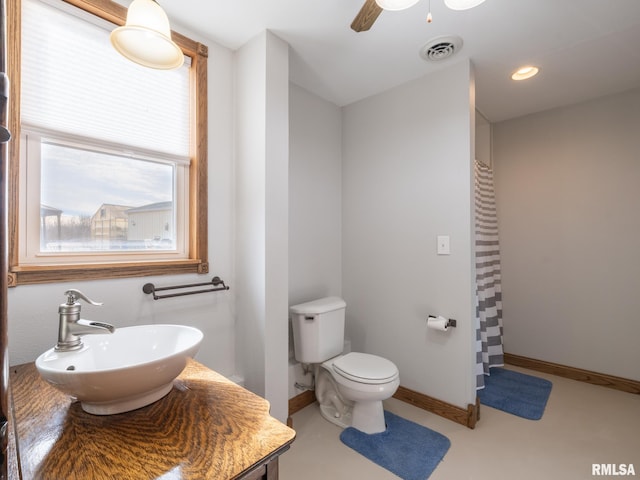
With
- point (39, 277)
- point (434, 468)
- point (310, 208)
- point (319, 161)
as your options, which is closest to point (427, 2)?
point (319, 161)

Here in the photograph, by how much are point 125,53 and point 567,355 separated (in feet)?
12.1

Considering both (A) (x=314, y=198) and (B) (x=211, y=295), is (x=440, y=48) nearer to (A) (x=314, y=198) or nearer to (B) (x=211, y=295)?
(A) (x=314, y=198)

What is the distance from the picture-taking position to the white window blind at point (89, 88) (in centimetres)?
126

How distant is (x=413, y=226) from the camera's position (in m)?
2.28

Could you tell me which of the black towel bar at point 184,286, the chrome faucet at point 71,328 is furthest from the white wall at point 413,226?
the chrome faucet at point 71,328

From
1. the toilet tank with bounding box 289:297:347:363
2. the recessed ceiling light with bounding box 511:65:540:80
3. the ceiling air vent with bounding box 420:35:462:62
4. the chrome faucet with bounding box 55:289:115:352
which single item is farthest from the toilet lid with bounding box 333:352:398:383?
the recessed ceiling light with bounding box 511:65:540:80

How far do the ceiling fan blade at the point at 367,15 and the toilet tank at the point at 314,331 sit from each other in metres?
1.62

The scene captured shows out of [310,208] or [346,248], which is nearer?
[310,208]

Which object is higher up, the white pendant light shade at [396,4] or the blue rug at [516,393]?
the white pendant light shade at [396,4]

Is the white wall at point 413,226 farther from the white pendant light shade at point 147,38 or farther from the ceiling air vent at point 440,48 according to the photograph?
the white pendant light shade at point 147,38

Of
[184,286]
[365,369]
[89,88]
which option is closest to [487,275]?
[365,369]

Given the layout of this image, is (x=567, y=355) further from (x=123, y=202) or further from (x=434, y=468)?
(x=123, y=202)

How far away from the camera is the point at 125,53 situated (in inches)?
41.0

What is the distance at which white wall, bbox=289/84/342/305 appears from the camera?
7.54 ft
